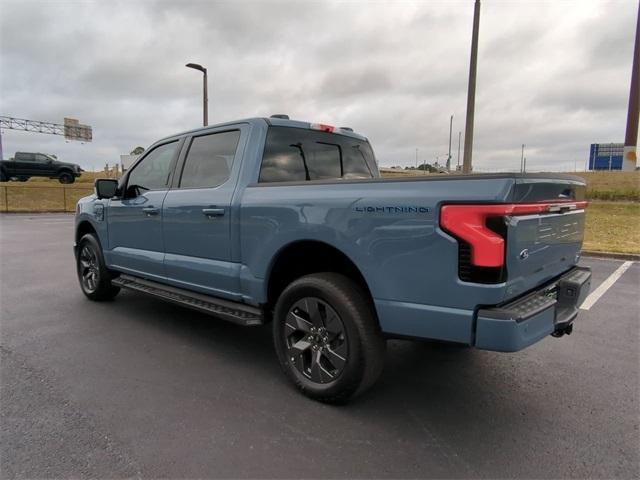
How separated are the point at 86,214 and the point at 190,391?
11.0ft

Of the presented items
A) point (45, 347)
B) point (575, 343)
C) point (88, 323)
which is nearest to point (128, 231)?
point (88, 323)

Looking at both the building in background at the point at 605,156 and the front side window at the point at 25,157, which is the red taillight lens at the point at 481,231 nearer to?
the front side window at the point at 25,157

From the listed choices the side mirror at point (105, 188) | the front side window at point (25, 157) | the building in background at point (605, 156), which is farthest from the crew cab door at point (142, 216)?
the building in background at point (605, 156)

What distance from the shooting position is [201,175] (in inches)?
157

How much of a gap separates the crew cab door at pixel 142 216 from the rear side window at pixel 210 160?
0.27 metres

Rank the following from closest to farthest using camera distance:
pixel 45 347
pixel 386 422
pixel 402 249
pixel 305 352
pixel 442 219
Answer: pixel 442 219 → pixel 402 249 → pixel 386 422 → pixel 305 352 → pixel 45 347

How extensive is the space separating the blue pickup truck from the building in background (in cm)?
7558

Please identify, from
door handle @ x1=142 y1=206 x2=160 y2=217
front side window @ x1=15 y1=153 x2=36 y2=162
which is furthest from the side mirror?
front side window @ x1=15 y1=153 x2=36 y2=162

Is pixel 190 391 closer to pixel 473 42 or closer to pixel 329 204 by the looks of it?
pixel 329 204

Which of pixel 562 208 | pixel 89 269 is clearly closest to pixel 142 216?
pixel 89 269

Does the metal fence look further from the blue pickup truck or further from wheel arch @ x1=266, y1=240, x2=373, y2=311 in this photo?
wheel arch @ x1=266, y1=240, x2=373, y2=311

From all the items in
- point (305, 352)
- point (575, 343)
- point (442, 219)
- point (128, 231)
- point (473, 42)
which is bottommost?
point (575, 343)

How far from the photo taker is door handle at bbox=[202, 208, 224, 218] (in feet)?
11.6

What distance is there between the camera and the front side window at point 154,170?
4.41m
